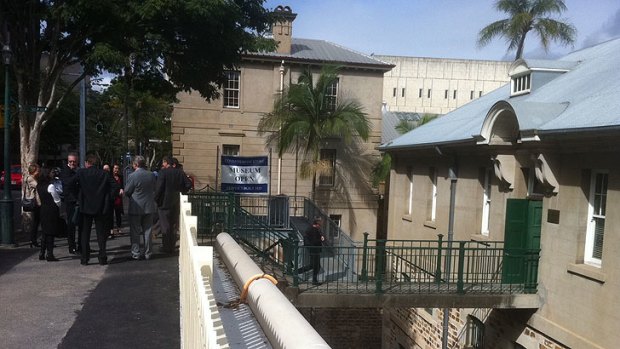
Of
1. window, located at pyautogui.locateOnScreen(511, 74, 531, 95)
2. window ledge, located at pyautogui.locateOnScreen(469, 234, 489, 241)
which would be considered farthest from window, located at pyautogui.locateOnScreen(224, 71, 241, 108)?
window ledge, located at pyautogui.locateOnScreen(469, 234, 489, 241)

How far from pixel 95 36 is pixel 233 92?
13.4 metres

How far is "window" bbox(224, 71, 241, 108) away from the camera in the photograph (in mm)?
25766

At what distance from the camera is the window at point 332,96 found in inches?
953

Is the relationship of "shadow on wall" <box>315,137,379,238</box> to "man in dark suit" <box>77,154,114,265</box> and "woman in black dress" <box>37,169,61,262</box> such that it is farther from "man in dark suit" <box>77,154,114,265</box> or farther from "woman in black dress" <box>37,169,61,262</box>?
"man in dark suit" <box>77,154,114,265</box>

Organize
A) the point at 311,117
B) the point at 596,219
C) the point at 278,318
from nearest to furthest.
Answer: the point at 278,318, the point at 596,219, the point at 311,117

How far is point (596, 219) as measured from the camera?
33.9 ft

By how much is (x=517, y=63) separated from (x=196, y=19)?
9301mm

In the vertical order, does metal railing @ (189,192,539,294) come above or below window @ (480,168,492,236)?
below

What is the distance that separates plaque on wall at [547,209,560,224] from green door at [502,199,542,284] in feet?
1.25

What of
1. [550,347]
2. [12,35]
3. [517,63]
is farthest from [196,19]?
[550,347]

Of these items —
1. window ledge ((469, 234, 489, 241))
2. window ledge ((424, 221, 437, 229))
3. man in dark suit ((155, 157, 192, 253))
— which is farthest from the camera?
window ledge ((424, 221, 437, 229))

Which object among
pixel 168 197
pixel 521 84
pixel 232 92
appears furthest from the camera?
pixel 232 92

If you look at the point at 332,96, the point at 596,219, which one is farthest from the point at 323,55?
the point at 596,219

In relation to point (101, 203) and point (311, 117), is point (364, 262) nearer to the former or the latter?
point (101, 203)
